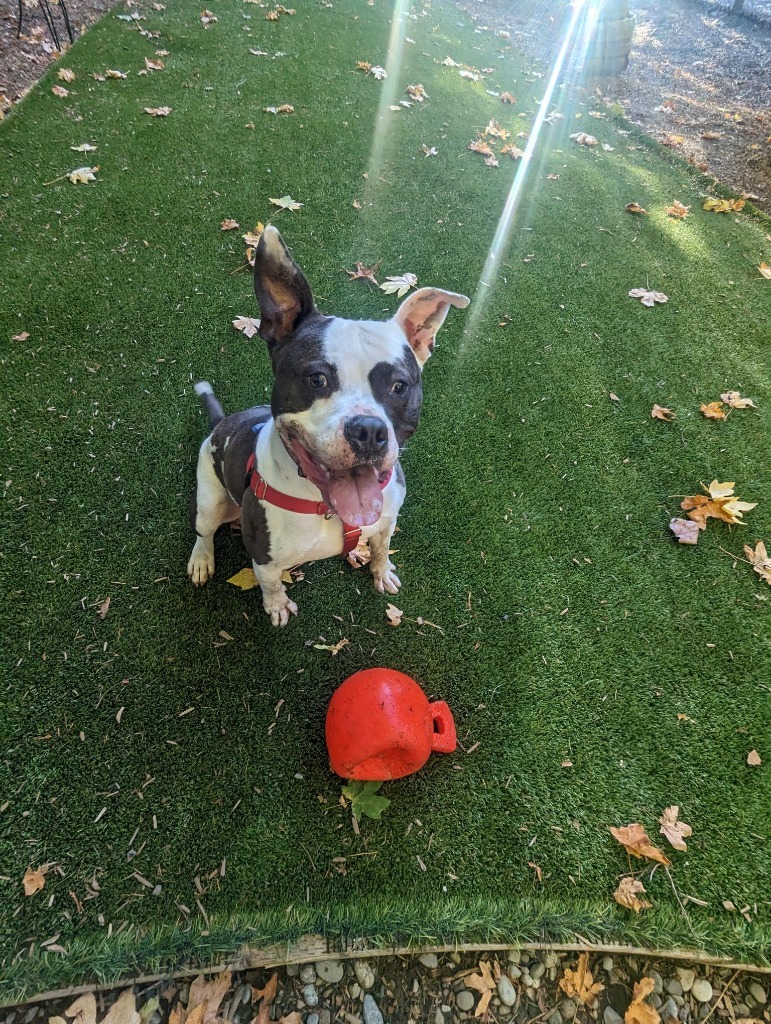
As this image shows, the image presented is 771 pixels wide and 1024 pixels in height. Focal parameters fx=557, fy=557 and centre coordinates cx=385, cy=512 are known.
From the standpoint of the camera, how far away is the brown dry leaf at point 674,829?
2602 mm

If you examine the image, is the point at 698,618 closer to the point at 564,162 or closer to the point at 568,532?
the point at 568,532

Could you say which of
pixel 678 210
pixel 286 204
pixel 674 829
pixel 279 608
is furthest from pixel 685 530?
pixel 678 210

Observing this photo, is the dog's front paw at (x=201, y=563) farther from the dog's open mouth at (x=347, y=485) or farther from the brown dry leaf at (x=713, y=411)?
the brown dry leaf at (x=713, y=411)

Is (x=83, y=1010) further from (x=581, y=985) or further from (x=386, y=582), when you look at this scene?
(x=386, y=582)

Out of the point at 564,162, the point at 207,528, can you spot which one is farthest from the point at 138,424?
the point at 564,162

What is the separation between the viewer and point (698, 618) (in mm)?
3389

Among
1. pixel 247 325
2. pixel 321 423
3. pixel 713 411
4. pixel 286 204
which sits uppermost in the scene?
pixel 321 423

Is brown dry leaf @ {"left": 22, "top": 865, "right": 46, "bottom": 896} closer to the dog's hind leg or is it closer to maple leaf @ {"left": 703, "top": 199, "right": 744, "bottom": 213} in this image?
the dog's hind leg

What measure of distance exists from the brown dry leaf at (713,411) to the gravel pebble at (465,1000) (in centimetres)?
420

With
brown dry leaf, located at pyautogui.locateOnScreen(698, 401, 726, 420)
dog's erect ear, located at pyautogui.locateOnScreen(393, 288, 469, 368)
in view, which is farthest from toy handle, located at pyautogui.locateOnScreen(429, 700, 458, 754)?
brown dry leaf, located at pyautogui.locateOnScreen(698, 401, 726, 420)

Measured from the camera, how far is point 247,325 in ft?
14.9

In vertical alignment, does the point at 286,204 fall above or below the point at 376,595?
above

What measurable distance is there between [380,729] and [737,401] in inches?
164

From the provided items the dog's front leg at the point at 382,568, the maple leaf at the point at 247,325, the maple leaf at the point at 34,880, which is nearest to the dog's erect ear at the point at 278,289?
the dog's front leg at the point at 382,568
